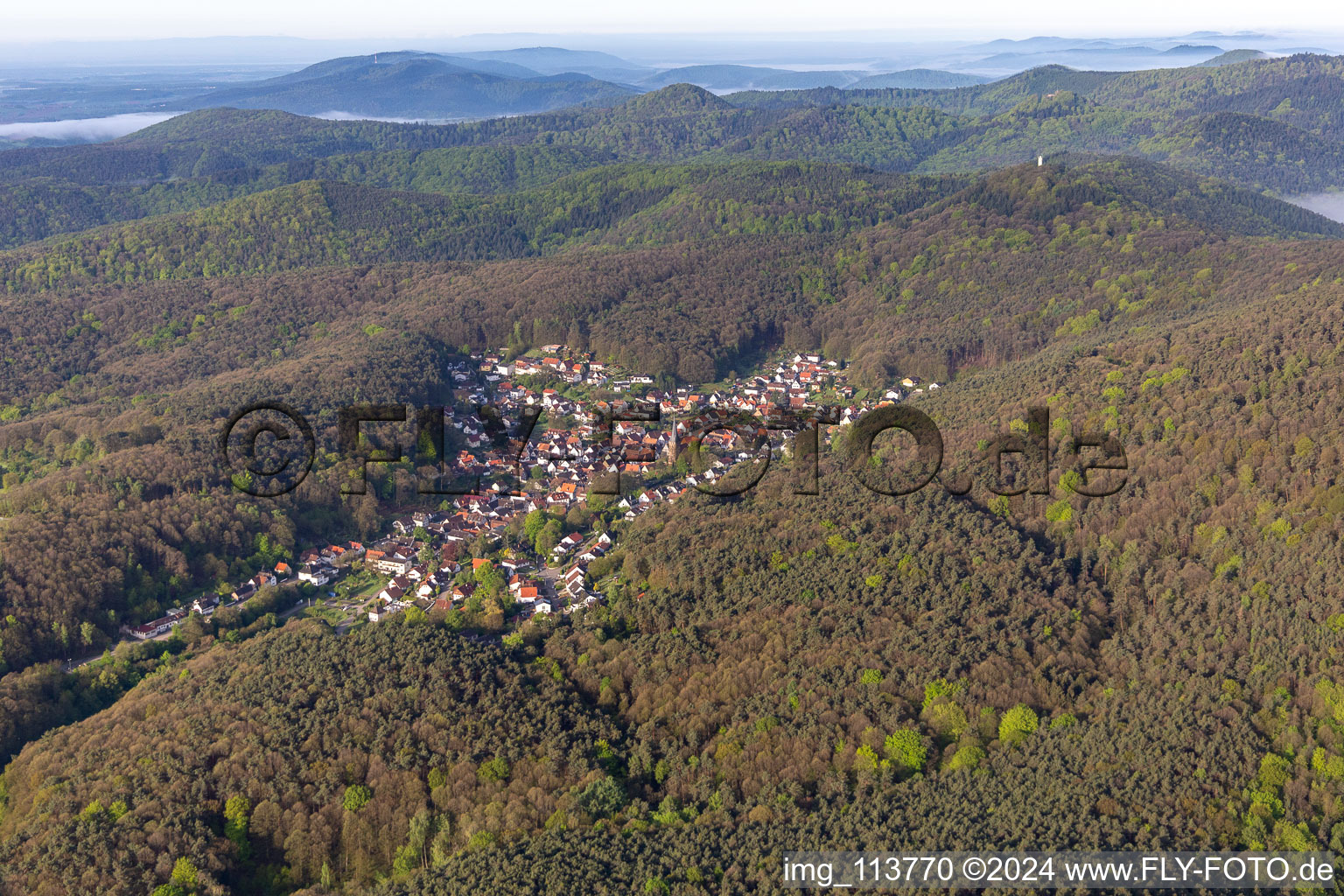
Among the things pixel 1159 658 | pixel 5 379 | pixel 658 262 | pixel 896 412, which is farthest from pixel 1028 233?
pixel 5 379

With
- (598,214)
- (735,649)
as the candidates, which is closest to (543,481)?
(735,649)

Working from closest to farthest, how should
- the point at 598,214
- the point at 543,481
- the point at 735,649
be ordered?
the point at 735,649 → the point at 543,481 → the point at 598,214

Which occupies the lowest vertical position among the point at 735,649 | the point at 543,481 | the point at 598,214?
the point at 543,481

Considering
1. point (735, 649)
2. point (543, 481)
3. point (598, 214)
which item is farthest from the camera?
point (598, 214)

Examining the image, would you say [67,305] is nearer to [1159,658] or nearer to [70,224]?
[70,224]

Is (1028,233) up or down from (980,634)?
up

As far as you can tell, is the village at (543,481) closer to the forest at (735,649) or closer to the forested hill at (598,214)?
the forest at (735,649)

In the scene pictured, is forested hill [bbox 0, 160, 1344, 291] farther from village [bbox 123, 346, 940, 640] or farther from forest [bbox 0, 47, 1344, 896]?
village [bbox 123, 346, 940, 640]

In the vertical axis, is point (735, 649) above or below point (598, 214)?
below

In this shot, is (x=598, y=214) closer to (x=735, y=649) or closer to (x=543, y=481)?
(x=543, y=481)
